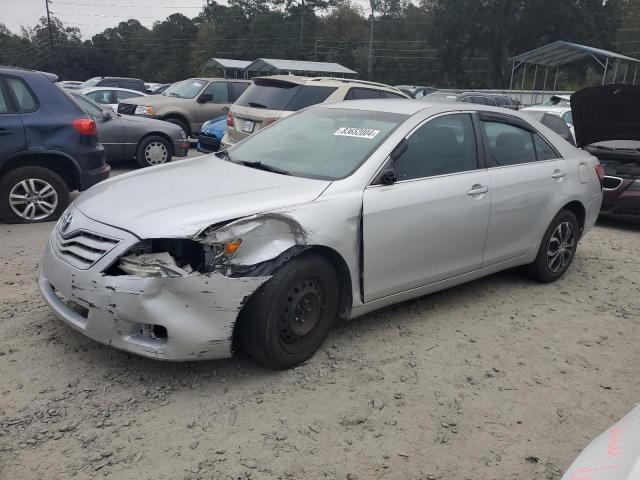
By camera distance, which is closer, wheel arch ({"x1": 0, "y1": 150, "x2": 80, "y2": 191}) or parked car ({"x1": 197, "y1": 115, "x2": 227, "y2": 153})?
wheel arch ({"x1": 0, "y1": 150, "x2": 80, "y2": 191})

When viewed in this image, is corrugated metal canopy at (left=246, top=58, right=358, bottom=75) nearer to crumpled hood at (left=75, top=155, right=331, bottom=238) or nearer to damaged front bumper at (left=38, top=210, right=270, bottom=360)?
crumpled hood at (left=75, top=155, right=331, bottom=238)

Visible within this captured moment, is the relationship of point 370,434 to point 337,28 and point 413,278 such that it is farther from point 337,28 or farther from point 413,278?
point 337,28

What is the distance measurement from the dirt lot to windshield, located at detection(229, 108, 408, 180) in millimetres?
1176

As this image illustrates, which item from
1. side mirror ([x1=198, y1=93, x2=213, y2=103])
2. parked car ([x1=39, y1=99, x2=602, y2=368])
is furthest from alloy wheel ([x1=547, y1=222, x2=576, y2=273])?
side mirror ([x1=198, y1=93, x2=213, y2=103])

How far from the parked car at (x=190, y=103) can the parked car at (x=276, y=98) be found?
4503mm

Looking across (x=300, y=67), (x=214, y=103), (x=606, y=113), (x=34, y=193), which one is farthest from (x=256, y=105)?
(x=300, y=67)

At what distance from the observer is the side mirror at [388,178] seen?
3758mm

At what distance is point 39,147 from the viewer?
20.9 ft

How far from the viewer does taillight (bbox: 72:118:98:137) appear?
6.59 meters

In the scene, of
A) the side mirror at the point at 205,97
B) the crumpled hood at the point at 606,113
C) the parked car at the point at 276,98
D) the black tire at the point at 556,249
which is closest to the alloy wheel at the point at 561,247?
the black tire at the point at 556,249

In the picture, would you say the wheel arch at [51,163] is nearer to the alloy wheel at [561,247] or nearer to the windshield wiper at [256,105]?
the windshield wiper at [256,105]

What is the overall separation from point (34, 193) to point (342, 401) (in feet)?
16.0

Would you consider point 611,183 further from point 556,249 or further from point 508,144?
point 508,144

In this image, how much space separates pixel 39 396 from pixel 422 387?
210 cm
